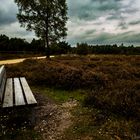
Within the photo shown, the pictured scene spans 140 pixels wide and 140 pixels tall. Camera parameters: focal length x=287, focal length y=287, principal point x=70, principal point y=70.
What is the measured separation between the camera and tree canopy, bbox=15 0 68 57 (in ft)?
126

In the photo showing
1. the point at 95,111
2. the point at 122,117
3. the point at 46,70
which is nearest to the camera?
the point at 122,117

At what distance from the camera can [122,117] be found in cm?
752

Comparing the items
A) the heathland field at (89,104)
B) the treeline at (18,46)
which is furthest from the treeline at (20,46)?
the heathland field at (89,104)

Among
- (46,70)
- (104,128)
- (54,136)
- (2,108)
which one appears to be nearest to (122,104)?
(104,128)

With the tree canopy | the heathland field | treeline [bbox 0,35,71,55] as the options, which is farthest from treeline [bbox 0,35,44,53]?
the heathland field

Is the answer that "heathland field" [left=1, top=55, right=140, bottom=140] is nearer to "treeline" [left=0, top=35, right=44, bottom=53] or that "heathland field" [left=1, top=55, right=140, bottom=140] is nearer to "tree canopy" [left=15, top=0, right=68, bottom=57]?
"tree canopy" [left=15, top=0, right=68, bottom=57]

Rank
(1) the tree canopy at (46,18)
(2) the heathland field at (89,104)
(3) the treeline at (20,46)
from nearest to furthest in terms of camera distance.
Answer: (2) the heathland field at (89,104), (1) the tree canopy at (46,18), (3) the treeline at (20,46)

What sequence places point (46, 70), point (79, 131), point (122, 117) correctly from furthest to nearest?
1. point (46, 70)
2. point (122, 117)
3. point (79, 131)

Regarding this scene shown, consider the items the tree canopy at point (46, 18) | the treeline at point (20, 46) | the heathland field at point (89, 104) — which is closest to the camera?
the heathland field at point (89, 104)

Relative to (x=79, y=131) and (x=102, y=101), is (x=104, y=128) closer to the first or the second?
(x=79, y=131)

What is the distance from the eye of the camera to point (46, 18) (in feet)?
126

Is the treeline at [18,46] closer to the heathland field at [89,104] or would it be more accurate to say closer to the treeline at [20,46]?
the treeline at [20,46]

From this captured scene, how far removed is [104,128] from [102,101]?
1.76 meters

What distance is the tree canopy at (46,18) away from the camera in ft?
126
